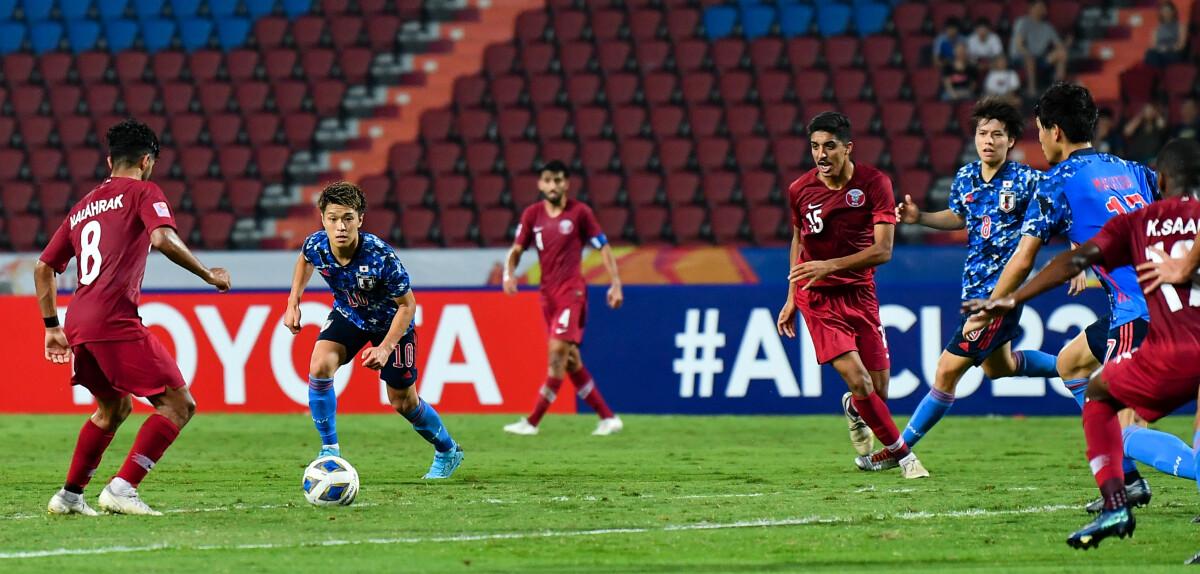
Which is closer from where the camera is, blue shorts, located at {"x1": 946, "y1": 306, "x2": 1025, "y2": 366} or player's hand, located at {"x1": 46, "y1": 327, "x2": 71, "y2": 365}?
player's hand, located at {"x1": 46, "y1": 327, "x2": 71, "y2": 365}

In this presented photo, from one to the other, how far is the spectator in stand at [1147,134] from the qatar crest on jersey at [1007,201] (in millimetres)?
8666

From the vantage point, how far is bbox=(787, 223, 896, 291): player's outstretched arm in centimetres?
776

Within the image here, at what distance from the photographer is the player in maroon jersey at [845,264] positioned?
7836 millimetres

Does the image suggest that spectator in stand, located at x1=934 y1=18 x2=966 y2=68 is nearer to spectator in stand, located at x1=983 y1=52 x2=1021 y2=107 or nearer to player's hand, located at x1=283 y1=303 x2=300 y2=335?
spectator in stand, located at x1=983 y1=52 x2=1021 y2=107

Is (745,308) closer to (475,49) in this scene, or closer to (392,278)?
(392,278)

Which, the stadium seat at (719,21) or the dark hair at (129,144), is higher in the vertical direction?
the stadium seat at (719,21)

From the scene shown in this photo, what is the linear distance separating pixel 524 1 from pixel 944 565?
16.8 meters

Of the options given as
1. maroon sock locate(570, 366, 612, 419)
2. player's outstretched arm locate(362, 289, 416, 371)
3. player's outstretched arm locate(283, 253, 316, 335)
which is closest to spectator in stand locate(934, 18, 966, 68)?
maroon sock locate(570, 366, 612, 419)

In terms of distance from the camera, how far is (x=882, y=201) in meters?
7.93

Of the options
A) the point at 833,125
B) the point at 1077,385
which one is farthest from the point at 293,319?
the point at 1077,385

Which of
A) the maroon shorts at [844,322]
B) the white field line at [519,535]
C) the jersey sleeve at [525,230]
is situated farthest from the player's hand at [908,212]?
the jersey sleeve at [525,230]

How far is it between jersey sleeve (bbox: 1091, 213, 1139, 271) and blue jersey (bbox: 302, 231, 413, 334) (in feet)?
12.0

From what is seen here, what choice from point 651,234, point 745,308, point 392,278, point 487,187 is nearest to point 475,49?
point 487,187

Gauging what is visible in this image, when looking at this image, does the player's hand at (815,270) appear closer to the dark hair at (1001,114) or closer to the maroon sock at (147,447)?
the dark hair at (1001,114)
